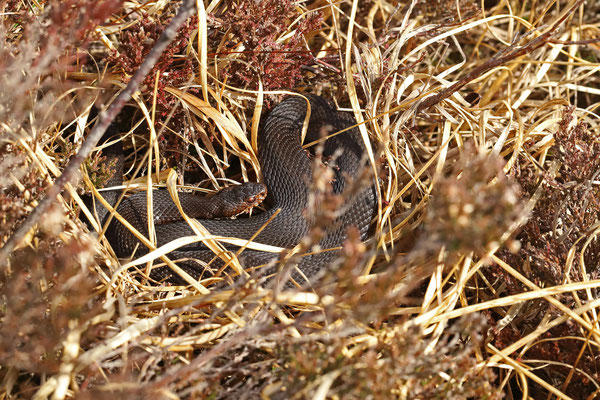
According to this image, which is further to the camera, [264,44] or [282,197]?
[282,197]

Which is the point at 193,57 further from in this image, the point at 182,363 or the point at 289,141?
the point at 182,363

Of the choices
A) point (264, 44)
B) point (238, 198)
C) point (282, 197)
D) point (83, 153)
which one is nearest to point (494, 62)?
point (264, 44)

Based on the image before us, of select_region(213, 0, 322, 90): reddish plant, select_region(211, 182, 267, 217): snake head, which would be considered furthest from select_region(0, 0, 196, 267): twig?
select_region(211, 182, 267, 217): snake head

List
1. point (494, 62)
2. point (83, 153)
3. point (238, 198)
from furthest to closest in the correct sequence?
point (238, 198) < point (494, 62) < point (83, 153)

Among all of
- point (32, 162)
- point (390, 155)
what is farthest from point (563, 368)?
point (32, 162)

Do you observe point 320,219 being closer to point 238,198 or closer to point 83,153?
point 83,153

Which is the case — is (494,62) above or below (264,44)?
below

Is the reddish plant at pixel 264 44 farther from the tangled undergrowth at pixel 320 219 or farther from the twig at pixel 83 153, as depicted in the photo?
the twig at pixel 83 153
